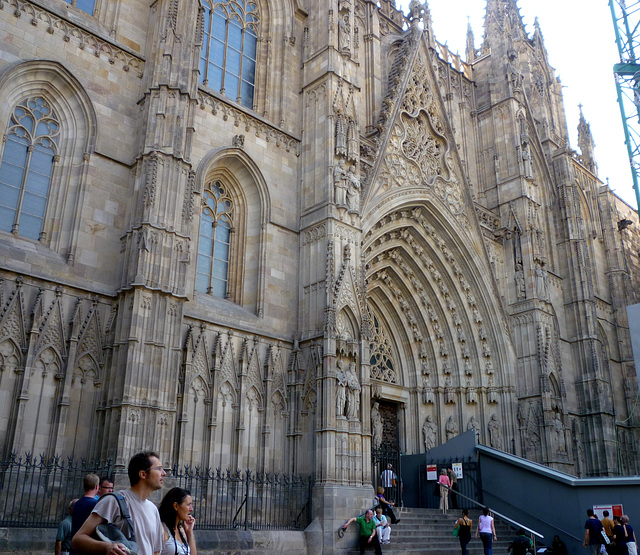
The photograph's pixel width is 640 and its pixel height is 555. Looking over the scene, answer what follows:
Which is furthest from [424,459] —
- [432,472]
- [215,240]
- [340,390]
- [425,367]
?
[215,240]

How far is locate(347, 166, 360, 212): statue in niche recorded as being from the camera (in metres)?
16.9

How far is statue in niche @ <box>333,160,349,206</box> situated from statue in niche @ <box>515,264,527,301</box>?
28.4 feet

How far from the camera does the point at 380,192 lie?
62.2 feet

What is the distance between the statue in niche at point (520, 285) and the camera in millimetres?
22250

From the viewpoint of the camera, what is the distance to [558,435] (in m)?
20.2

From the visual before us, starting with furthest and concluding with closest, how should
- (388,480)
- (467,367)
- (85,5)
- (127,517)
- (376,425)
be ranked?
(467,367), (376,425), (388,480), (85,5), (127,517)

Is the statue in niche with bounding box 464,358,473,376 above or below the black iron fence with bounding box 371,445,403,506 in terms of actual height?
above

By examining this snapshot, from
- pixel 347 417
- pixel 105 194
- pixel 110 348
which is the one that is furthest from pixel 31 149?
pixel 347 417

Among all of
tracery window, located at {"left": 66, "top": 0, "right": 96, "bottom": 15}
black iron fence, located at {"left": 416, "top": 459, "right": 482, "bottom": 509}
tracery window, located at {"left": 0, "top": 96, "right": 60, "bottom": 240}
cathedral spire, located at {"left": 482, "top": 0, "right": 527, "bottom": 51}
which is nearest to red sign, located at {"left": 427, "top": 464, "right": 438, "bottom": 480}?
black iron fence, located at {"left": 416, "top": 459, "right": 482, "bottom": 509}

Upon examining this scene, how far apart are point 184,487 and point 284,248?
21.1 ft

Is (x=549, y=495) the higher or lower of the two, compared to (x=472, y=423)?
lower

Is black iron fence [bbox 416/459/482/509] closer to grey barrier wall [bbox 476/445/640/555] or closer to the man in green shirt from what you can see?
grey barrier wall [bbox 476/445/640/555]

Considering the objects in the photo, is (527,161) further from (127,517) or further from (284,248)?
(127,517)

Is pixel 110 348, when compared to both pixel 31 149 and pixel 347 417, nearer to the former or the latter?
pixel 31 149
